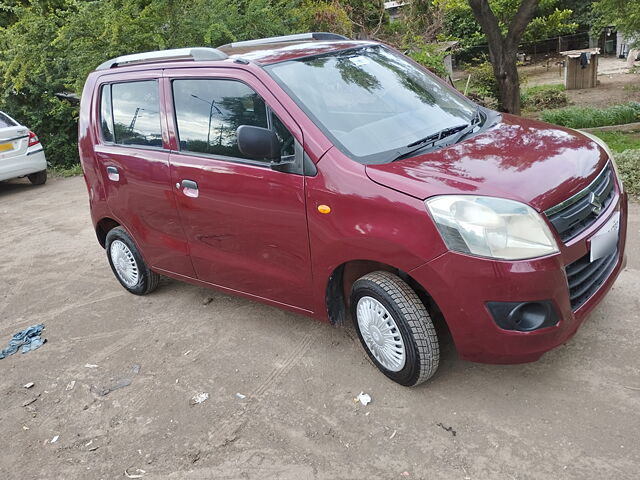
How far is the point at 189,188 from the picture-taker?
3.94 metres

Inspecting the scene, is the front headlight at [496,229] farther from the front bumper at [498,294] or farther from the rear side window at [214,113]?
the rear side window at [214,113]

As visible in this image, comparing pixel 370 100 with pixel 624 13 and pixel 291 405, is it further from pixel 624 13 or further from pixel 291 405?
pixel 624 13

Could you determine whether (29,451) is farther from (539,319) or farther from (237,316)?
(539,319)

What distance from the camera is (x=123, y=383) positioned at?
12.6 ft

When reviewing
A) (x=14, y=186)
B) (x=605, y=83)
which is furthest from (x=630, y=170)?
(x=605, y=83)

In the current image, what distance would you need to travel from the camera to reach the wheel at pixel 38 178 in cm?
1109

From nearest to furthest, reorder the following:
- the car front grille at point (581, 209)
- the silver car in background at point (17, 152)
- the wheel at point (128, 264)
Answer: the car front grille at point (581, 209) < the wheel at point (128, 264) < the silver car in background at point (17, 152)

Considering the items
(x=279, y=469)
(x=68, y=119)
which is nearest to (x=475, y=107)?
(x=279, y=469)

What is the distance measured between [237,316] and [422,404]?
1807 mm

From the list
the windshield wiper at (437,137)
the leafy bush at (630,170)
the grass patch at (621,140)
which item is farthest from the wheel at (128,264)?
the grass patch at (621,140)

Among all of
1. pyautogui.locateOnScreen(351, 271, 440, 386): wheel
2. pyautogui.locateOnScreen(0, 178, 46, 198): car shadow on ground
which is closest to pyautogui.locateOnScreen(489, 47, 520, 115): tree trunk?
pyautogui.locateOnScreen(351, 271, 440, 386): wheel

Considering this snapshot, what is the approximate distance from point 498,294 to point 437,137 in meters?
1.13

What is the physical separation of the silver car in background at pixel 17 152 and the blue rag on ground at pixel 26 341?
6.49 metres

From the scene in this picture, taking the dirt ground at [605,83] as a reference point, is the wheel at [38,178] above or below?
above
